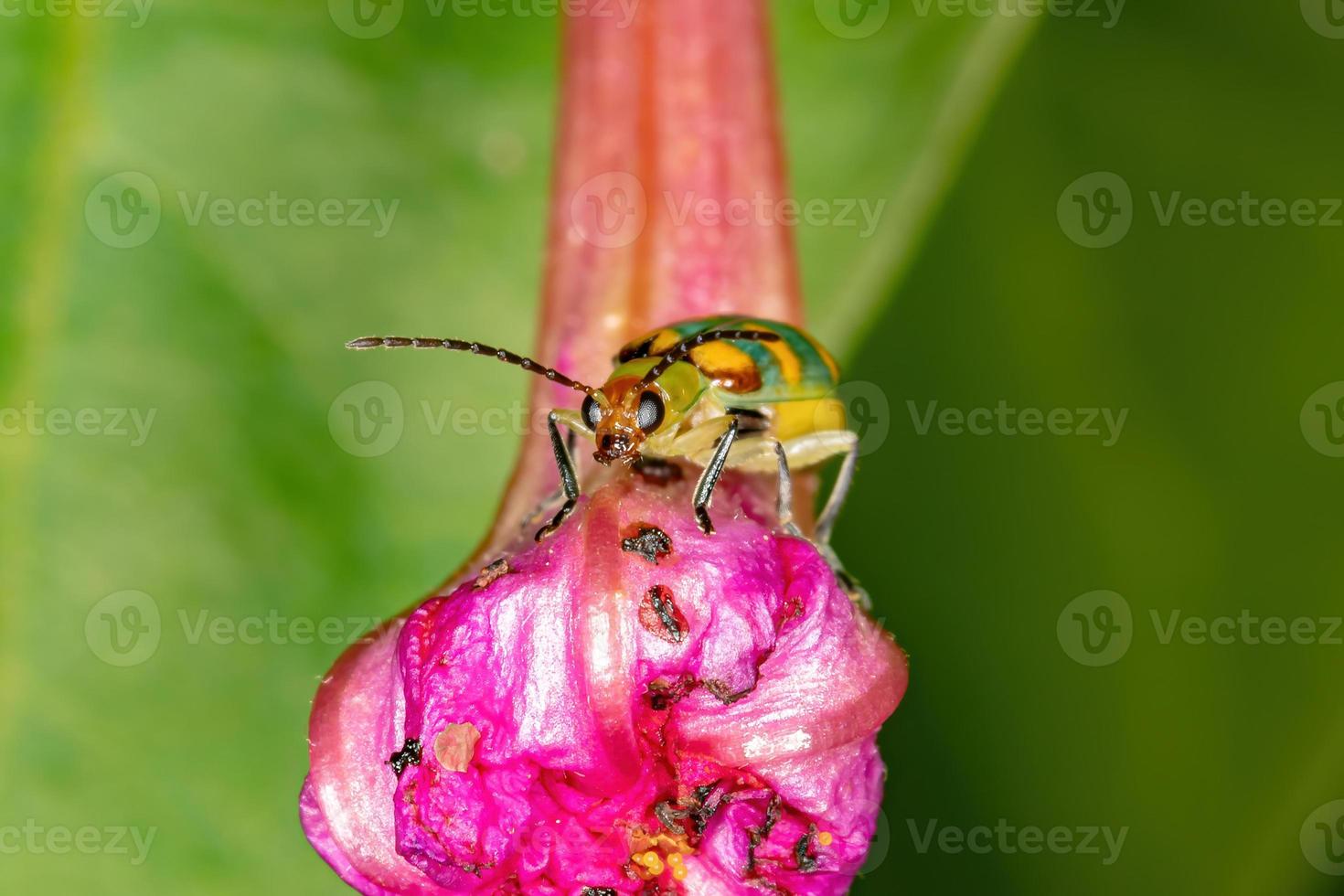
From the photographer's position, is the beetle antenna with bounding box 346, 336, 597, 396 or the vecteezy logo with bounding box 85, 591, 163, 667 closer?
the beetle antenna with bounding box 346, 336, 597, 396

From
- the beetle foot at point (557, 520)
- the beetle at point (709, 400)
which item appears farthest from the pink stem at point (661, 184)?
the beetle foot at point (557, 520)

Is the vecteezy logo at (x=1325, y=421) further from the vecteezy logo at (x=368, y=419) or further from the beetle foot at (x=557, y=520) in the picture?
the vecteezy logo at (x=368, y=419)

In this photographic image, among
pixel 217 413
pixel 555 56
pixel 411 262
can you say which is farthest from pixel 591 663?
pixel 555 56

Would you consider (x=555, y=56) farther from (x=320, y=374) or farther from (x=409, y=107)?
(x=320, y=374)
